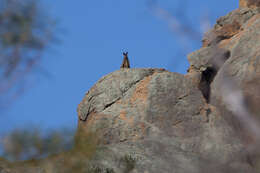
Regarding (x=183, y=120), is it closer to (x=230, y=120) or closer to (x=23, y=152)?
(x=230, y=120)

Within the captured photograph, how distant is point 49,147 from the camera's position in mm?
10000

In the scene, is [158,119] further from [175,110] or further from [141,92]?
[141,92]

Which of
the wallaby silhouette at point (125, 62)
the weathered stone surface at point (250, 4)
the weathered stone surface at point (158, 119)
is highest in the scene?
the weathered stone surface at point (250, 4)

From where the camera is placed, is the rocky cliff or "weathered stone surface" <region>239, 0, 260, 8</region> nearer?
the rocky cliff

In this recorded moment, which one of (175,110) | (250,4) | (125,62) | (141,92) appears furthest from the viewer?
(250,4)

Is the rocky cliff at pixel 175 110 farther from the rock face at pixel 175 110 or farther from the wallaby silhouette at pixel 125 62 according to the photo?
the wallaby silhouette at pixel 125 62

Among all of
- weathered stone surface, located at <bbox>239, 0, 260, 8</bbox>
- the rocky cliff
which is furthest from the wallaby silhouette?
→ weathered stone surface, located at <bbox>239, 0, 260, 8</bbox>

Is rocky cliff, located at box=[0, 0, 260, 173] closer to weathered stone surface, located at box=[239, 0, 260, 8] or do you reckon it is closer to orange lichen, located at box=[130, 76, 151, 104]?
orange lichen, located at box=[130, 76, 151, 104]

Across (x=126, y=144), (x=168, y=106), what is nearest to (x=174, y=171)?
(x=126, y=144)

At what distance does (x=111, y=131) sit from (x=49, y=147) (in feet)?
32.9

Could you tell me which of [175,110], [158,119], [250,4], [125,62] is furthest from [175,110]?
[250,4]

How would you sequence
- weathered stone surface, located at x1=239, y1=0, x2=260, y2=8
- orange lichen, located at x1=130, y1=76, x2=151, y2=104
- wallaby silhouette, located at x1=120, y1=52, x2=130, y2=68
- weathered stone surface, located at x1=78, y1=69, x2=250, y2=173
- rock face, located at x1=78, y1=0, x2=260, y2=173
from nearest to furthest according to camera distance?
weathered stone surface, located at x1=78, y1=69, x2=250, y2=173, rock face, located at x1=78, y1=0, x2=260, y2=173, orange lichen, located at x1=130, y1=76, x2=151, y2=104, wallaby silhouette, located at x1=120, y1=52, x2=130, y2=68, weathered stone surface, located at x1=239, y1=0, x2=260, y2=8

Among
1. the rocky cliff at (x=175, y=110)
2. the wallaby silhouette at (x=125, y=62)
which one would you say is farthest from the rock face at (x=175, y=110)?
the wallaby silhouette at (x=125, y=62)

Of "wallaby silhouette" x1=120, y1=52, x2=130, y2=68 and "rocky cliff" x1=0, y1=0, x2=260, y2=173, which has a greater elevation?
"wallaby silhouette" x1=120, y1=52, x2=130, y2=68
